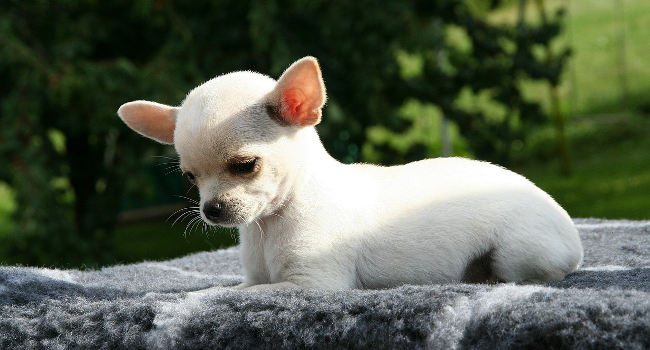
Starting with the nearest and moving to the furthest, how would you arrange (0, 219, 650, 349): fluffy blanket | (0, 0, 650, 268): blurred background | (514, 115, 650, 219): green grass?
(0, 219, 650, 349): fluffy blanket, (0, 0, 650, 268): blurred background, (514, 115, 650, 219): green grass

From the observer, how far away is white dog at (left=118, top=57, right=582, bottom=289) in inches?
73.1

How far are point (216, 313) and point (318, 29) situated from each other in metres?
3.28

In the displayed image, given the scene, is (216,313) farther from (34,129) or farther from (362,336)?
(34,129)

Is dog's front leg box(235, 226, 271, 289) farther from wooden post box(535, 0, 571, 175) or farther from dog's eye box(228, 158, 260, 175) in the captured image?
wooden post box(535, 0, 571, 175)

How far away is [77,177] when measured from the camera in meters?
5.37

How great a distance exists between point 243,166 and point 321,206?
25cm

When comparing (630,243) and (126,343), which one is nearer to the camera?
(126,343)

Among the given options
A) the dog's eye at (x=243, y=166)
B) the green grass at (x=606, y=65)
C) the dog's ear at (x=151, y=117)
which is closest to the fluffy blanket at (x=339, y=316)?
the dog's eye at (x=243, y=166)

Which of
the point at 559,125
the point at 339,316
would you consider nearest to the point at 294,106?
the point at 339,316

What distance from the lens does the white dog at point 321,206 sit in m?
1.86

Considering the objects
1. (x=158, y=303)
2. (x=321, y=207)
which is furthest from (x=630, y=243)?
(x=158, y=303)

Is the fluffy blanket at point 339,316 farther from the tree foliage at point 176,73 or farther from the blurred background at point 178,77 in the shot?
the tree foliage at point 176,73

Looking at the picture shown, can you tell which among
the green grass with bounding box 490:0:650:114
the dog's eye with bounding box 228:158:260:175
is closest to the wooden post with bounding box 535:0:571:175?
the green grass with bounding box 490:0:650:114

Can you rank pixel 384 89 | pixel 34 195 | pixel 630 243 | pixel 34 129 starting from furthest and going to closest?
pixel 384 89, pixel 34 129, pixel 34 195, pixel 630 243
